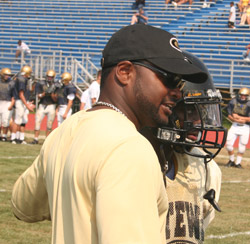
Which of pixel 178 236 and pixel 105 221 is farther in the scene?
pixel 178 236

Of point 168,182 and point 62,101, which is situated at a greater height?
point 168,182

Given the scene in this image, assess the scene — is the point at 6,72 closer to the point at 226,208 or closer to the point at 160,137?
the point at 226,208

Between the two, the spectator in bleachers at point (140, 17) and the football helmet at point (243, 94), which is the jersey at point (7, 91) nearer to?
the football helmet at point (243, 94)

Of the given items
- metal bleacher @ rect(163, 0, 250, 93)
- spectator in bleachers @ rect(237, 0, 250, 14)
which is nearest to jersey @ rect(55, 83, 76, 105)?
metal bleacher @ rect(163, 0, 250, 93)

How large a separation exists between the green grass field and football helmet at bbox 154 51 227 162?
10.2 feet

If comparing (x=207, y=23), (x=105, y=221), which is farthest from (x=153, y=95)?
(x=207, y=23)

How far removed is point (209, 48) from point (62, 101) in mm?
9373

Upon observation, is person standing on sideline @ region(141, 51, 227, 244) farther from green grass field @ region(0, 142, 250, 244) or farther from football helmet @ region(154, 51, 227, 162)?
green grass field @ region(0, 142, 250, 244)

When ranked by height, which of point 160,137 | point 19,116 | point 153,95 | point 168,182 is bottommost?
point 19,116

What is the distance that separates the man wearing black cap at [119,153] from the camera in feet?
5.25

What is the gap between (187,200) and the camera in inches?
119

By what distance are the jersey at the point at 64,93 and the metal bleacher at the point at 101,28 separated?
6.22m

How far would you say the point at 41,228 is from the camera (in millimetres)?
6586

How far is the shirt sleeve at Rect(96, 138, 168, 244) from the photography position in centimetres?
158
